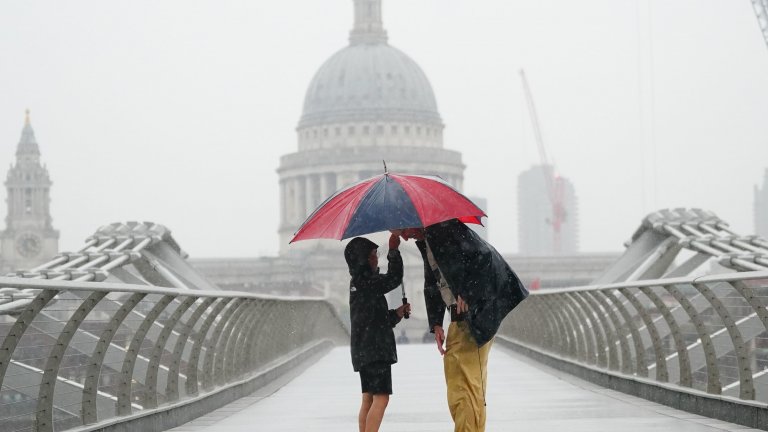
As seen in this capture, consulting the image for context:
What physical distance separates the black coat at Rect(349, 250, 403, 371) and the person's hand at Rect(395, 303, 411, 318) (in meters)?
0.08

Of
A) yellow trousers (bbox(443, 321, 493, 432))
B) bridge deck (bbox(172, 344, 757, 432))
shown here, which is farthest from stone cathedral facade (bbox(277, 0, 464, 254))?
yellow trousers (bbox(443, 321, 493, 432))

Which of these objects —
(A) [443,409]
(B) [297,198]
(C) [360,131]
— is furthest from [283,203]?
(A) [443,409]

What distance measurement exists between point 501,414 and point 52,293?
625cm

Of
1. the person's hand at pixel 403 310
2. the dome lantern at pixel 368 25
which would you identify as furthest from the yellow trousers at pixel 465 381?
the dome lantern at pixel 368 25

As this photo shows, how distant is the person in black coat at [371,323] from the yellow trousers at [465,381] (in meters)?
0.87

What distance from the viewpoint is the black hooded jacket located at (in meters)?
10.7

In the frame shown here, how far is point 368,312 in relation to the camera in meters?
10.8

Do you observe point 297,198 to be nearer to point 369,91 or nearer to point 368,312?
point 369,91

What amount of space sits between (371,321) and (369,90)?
161288 mm

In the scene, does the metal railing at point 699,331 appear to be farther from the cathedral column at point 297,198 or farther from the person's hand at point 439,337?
the cathedral column at point 297,198

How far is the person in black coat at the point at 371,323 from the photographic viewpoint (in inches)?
422

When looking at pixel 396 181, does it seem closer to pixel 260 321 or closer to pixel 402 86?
pixel 260 321

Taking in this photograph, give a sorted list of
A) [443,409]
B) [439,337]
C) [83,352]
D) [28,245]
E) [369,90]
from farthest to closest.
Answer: [369,90], [28,245], [443,409], [83,352], [439,337]

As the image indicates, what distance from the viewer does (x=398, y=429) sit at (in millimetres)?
13312
